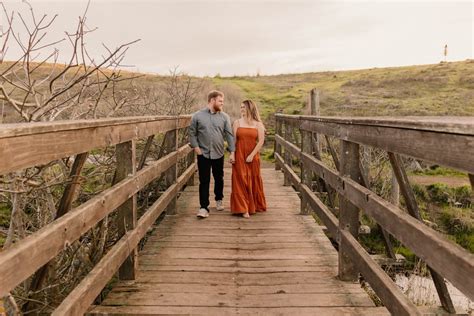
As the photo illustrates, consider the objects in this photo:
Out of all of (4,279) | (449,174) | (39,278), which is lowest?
(449,174)

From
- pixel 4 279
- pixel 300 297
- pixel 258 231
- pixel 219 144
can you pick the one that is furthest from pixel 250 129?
pixel 4 279

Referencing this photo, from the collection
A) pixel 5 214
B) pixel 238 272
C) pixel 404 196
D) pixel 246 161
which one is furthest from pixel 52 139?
pixel 5 214

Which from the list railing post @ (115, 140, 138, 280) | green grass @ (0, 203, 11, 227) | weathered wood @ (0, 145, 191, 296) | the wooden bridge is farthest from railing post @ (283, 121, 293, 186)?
green grass @ (0, 203, 11, 227)

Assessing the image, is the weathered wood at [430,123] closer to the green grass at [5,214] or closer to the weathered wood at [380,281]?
the weathered wood at [380,281]

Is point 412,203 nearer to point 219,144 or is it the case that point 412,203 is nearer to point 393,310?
point 393,310

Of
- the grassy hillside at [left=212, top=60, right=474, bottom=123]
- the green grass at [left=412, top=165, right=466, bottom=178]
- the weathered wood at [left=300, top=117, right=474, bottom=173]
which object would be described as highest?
the grassy hillside at [left=212, top=60, right=474, bottom=123]

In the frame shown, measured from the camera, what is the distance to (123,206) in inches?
162

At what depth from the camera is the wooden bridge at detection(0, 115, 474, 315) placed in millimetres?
2145

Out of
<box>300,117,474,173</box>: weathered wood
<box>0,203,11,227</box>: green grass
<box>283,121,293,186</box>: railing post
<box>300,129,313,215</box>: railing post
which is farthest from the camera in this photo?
<box>0,203,11,227</box>: green grass

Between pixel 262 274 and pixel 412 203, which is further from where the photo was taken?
pixel 262 274

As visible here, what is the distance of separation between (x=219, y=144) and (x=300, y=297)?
131 inches

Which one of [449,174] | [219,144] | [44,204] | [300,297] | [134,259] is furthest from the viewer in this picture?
[449,174]

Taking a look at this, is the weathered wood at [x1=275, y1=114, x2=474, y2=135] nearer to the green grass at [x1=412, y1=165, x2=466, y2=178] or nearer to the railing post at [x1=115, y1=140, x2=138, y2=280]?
the railing post at [x1=115, y1=140, x2=138, y2=280]

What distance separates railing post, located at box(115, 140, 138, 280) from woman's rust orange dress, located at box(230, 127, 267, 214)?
9.21 ft
